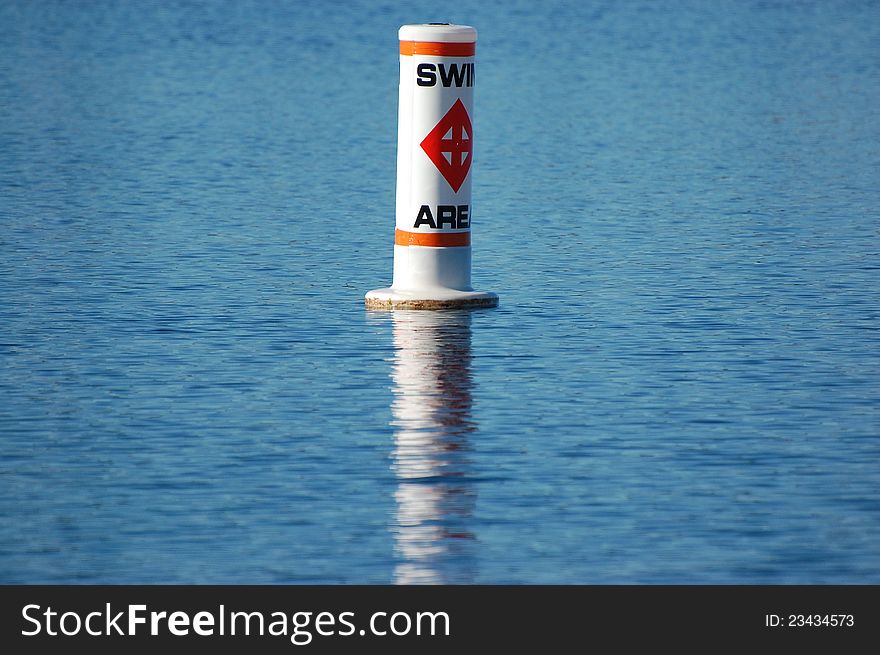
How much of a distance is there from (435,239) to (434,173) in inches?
16.1

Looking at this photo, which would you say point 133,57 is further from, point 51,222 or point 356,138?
point 51,222

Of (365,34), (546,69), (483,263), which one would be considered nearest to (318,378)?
(483,263)

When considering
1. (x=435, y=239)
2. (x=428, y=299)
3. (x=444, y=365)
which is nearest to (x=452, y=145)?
(x=435, y=239)

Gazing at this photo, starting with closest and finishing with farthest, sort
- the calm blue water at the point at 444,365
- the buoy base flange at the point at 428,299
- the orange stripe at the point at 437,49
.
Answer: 1. the calm blue water at the point at 444,365
2. the orange stripe at the point at 437,49
3. the buoy base flange at the point at 428,299

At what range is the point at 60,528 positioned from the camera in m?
7.53

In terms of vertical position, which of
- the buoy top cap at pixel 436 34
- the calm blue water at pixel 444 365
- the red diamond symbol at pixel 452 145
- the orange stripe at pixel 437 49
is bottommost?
the calm blue water at pixel 444 365

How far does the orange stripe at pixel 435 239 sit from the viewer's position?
1271 centimetres

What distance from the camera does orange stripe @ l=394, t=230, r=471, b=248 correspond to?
12.7 m

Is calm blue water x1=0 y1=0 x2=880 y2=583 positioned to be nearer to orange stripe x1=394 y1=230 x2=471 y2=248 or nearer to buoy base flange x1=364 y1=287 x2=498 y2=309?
buoy base flange x1=364 y1=287 x2=498 y2=309

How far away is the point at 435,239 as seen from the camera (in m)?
12.7

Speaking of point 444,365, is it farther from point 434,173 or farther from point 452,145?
point 452,145

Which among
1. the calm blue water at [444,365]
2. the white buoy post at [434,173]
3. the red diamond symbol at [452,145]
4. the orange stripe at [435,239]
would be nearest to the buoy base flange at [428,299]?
the white buoy post at [434,173]

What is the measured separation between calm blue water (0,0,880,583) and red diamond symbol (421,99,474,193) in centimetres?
88

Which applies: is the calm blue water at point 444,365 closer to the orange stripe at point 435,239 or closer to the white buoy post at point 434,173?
the white buoy post at point 434,173
